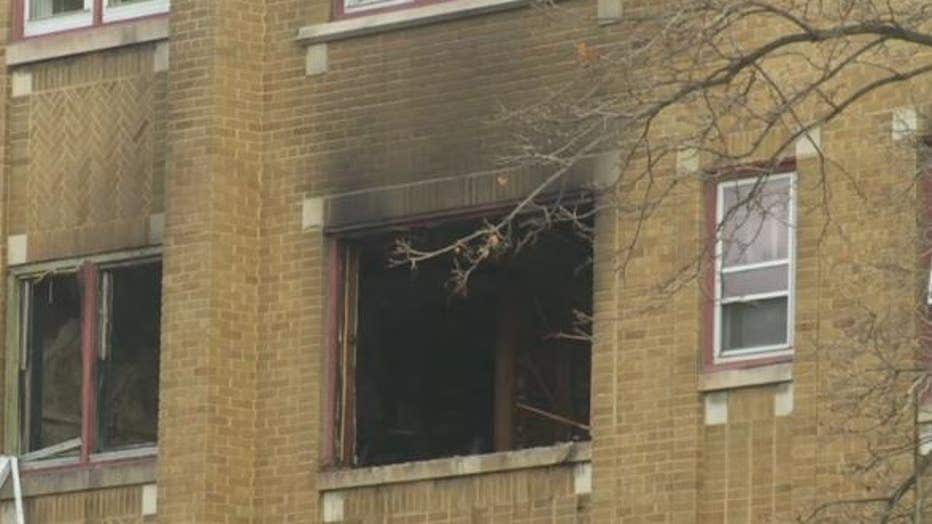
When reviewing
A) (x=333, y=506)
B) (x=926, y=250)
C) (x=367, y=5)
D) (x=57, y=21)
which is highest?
(x=57, y=21)

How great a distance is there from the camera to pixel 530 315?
1346 inches

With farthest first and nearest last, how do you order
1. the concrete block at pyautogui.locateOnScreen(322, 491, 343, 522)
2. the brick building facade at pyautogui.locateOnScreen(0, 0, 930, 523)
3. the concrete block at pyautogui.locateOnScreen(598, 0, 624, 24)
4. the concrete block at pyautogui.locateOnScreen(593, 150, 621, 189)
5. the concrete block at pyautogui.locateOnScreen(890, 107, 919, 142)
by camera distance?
the concrete block at pyautogui.locateOnScreen(322, 491, 343, 522)
the concrete block at pyautogui.locateOnScreen(598, 0, 624, 24)
the concrete block at pyautogui.locateOnScreen(593, 150, 621, 189)
the brick building facade at pyautogui.locateOnScreen(0, 0, 930, 523)
the concrete block at pyautogui.locateOnScreen(890, 107, 919, 142)

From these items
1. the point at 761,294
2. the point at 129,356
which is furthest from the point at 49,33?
the point at 761,294

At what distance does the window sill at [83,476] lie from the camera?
109ft

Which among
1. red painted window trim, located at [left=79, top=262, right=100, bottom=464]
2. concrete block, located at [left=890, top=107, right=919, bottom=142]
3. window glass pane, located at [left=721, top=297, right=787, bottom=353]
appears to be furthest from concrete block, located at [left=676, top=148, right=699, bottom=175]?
red painted window trim, located at [left=79, top=262, right=100, bottom=464]

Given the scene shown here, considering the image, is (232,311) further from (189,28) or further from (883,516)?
(883,516)

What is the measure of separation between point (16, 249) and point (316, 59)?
327 cm

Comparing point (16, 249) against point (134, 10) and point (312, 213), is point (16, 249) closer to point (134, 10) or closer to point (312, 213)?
point (134, 10)

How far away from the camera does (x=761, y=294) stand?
1195 inches

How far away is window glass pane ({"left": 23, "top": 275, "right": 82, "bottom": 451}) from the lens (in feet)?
113

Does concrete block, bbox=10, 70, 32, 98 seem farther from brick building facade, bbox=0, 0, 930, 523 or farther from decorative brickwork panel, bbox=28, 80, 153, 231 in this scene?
decorative brickwork panel, bbox=28, 80, 153, 231

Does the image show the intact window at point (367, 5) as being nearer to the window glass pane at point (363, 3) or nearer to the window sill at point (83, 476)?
the window glass pane at point (363, 3)

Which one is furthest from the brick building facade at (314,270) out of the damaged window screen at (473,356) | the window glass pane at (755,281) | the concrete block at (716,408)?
the window glass pane at (755,281)

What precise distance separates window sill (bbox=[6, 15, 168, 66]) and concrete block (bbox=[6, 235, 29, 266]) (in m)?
1.47
